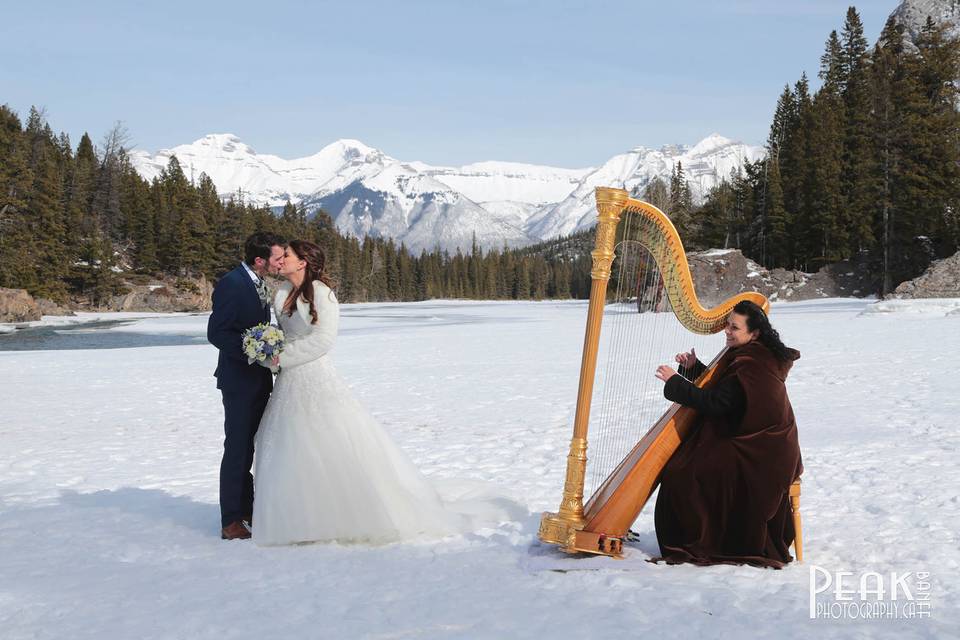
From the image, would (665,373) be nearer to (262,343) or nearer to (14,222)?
(262,343)

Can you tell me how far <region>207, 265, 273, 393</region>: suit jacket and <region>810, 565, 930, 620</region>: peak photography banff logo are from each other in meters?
3.86

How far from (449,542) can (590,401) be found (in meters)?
1.50

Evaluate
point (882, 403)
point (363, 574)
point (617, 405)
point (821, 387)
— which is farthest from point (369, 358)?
point (363, 574)

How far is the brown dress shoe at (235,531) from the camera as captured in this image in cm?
550

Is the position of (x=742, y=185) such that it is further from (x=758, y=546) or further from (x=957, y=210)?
(x=758, y=546)

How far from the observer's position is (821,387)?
11.7 meters

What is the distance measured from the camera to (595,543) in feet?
15.3

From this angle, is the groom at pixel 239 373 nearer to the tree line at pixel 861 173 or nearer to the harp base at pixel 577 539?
the harp base at pixel 577 539

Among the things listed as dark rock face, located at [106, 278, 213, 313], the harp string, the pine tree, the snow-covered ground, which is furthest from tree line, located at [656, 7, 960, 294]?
the pine tree

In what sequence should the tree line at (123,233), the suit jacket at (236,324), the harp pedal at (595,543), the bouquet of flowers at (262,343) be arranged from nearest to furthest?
the harp pedal at (595,543)
the bouquet of flowers at (262,343)
the suit jacket at (236,324)
the tree line at (123,233)

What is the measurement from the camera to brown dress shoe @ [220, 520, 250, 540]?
5.50 m

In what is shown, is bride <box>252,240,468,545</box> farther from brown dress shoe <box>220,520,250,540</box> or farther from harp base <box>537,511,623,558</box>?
harp base <box>537,511,623,558</box>

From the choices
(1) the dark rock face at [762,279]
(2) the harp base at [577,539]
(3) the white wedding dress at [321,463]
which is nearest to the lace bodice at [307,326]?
(3) the white wedding dress at [321,463]

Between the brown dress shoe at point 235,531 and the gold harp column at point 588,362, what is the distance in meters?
2.19
